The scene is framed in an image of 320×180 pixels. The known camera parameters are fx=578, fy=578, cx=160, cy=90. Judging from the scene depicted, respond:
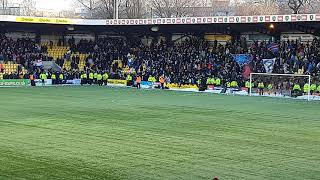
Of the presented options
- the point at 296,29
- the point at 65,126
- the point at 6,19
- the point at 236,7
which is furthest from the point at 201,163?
the point at 236,7

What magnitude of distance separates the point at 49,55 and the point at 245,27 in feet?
54.5

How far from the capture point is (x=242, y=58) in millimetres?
41438

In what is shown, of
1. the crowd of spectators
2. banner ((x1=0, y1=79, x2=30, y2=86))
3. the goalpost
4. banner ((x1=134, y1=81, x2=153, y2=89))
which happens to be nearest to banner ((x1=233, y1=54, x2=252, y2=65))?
the crowd of spectators

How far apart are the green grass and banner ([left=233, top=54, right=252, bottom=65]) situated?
15.5 meters

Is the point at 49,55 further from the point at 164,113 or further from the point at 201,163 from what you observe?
the point at 201,163

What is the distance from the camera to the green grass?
424 inches

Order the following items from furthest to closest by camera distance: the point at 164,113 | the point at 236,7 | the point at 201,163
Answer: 1. the point at 236,7
2. the point at 164,113
3. the point at 201,163

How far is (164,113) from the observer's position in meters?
22.1

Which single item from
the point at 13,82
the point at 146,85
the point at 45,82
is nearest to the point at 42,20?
the point at 45,82

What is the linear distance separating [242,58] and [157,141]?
27730mm

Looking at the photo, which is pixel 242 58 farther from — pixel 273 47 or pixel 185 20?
pixel 185 20

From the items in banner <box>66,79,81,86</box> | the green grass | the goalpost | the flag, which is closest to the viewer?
the green grass

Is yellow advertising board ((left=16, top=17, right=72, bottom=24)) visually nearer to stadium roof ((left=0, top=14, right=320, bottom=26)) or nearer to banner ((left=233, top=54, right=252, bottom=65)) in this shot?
stadium roof ((left=0, top=14, right=320, bottom=26))

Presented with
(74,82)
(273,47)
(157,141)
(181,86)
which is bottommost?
(157,141)
